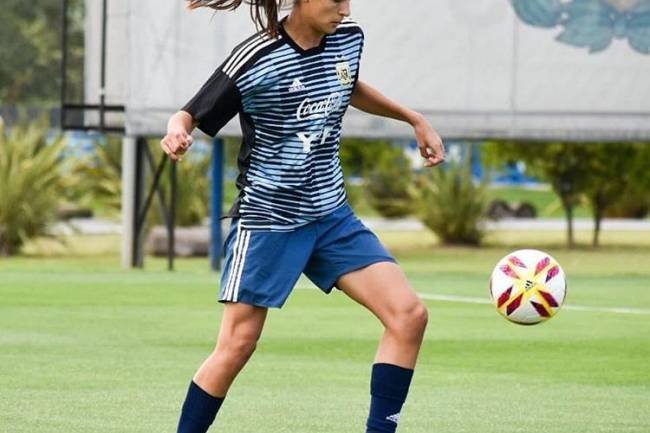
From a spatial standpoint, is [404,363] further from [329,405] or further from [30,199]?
[30,199]

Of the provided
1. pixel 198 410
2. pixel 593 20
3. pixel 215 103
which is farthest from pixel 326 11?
pixel 593 20

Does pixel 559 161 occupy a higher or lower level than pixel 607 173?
higher

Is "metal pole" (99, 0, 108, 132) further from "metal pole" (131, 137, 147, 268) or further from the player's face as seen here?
the player's face

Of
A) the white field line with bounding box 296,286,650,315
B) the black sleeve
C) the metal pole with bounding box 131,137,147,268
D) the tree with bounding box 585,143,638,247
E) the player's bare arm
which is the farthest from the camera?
the tree with bounding box 585,143,638,247

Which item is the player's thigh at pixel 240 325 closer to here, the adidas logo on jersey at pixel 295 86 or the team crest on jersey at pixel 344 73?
the adidas logo on jersey at pixel 295 86

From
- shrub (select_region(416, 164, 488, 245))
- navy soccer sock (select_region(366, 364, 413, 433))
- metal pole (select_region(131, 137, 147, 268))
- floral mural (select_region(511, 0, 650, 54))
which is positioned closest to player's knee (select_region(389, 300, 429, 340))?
navy soccer sock (select_region(366, 364, 413, 433))

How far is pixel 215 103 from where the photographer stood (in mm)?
6801

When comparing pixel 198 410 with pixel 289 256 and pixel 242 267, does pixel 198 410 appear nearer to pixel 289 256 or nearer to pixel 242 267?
pixel 242 267

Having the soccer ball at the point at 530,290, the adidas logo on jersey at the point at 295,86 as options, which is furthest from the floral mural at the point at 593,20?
the adidas logo on jersey at the point at 295,86

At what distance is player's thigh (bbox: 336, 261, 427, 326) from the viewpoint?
6.93 metres

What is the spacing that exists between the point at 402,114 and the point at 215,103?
952 mm

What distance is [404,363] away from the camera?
697 centimetres

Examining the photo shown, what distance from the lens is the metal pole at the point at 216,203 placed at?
2297 centimetres

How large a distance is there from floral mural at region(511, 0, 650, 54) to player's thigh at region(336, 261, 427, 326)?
16.0 m
